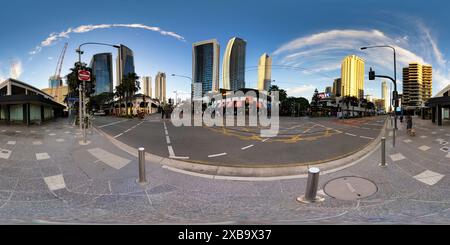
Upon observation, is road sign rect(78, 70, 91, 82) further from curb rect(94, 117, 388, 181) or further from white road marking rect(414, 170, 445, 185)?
white road marking rect(414, 170, 445, 185)

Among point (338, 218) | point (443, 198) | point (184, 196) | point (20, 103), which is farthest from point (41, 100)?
point (443, 198)

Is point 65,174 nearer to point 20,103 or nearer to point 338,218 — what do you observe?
point 338,218

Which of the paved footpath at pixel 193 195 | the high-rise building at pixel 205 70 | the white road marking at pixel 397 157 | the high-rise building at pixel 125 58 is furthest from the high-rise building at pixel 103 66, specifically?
the white road marking at pixel 397 157

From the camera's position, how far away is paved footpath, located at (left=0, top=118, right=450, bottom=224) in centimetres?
342

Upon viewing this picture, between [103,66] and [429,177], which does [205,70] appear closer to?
[103,66]

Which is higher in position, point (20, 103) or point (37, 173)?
point (20, 103)

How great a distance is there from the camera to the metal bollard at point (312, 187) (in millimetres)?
3901

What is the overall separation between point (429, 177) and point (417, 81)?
23129 mm

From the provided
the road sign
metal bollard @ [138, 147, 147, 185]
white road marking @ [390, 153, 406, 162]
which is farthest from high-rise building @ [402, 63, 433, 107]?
the road sign

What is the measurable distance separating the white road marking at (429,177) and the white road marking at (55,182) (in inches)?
330

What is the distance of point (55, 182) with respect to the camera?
5.09 metres

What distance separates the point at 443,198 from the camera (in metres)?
4.38

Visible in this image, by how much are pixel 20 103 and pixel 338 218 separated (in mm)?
24005

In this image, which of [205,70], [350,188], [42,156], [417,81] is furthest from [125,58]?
[417,81]
